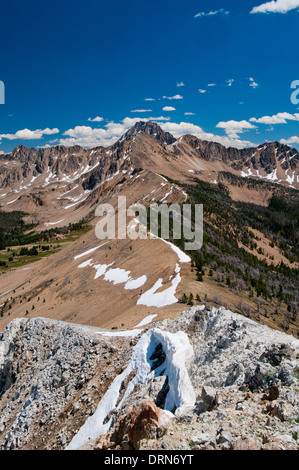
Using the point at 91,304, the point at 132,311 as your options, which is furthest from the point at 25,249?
the point at 132,311

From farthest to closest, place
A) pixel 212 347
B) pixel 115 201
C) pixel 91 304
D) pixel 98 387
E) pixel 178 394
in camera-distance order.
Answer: pixel 115 201 < pixel 91 304 < pixel 98 387 < pixel 212 347 < pixel 178 394

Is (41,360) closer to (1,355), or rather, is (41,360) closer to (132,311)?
(1,355)

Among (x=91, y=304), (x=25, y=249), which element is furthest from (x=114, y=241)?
(x=25, y=249)

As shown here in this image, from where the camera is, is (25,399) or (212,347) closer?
(212,347)

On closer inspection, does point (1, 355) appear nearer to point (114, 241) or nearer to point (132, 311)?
point (132, 311)

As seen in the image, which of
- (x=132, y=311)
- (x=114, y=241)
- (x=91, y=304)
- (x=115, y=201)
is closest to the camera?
(x=132, y=311)

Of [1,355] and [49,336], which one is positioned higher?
[49,336]

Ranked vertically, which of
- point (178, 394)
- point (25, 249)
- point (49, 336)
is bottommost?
point (25, 249)
